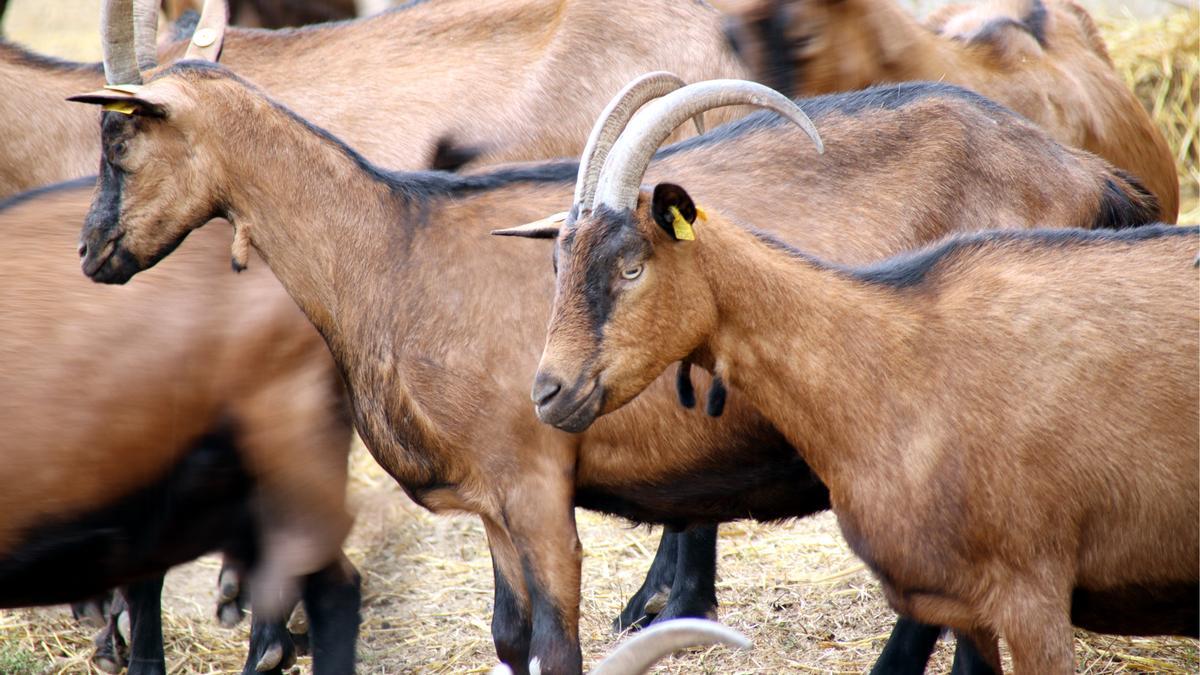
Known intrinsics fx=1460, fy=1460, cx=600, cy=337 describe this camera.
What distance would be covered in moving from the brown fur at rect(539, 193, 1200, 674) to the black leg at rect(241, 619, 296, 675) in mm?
2049

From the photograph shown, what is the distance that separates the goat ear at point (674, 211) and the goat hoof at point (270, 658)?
2.36m

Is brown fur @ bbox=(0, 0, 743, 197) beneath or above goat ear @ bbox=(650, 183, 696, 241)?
beneath

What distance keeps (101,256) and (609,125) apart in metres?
1.57

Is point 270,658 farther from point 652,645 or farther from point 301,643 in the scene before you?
point 652,645

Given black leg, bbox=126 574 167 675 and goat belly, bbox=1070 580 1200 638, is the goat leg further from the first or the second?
black leg, bbox=126 574 167 675

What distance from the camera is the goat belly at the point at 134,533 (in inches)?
174

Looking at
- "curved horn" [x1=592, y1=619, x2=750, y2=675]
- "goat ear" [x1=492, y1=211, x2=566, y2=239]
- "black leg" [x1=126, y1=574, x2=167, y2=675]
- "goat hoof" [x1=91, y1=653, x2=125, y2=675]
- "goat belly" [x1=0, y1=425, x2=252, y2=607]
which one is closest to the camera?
"curved horn" [x1=592, y1=619, x2=750, y2=675]

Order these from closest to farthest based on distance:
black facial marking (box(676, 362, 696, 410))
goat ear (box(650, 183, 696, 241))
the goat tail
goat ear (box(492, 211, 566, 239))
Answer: goat ear (box(650, 183, 696, 241))
goat ear (box(492, 211, 566, 239))
black facial marking (box(676, 362, 696, 410))
the goat tail

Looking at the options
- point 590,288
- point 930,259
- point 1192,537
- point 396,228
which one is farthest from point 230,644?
point 1192,537

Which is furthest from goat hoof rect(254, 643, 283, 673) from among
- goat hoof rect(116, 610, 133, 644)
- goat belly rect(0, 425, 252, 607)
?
goat hoof rect(116, 610, 133, 644)

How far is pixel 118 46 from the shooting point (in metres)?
4.77

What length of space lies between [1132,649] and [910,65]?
246 cm

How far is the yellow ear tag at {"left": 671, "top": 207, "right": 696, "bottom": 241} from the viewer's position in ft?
12.2

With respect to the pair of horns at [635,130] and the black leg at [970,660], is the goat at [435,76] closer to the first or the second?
the black leg at [970,660]
